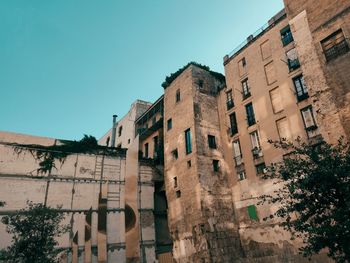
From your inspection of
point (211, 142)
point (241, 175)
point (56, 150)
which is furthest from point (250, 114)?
point (56, 150)

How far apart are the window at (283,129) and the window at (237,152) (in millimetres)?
4125

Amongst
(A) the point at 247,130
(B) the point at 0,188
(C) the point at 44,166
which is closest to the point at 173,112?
(A) the point at 247,130

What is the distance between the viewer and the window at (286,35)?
2222cm

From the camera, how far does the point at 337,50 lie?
16109 mm

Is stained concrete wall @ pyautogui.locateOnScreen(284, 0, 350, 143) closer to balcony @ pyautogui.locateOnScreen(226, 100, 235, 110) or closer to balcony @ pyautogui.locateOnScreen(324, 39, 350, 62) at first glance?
balcony @ pyautogui.locateOnScreen(324, 39, 350, 62)

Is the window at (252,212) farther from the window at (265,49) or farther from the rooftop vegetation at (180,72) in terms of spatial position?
the rooftop vegetation at (180,72)

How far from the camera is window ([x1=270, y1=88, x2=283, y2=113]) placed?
2158 centimetres

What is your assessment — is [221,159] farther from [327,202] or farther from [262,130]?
[327,202]

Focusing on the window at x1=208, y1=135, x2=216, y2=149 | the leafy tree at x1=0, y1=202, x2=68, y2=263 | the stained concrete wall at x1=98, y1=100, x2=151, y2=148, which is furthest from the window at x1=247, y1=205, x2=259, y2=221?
the stained concrete wall at x1=98, y1=100, x2=151, y2=148

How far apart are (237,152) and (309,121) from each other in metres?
6.82

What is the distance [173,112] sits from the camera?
2859 cm

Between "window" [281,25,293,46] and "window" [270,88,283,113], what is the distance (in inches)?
159

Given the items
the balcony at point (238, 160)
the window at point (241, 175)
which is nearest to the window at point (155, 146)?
the balcony at point (238, 160)

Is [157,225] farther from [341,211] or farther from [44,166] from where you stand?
[341,211]
